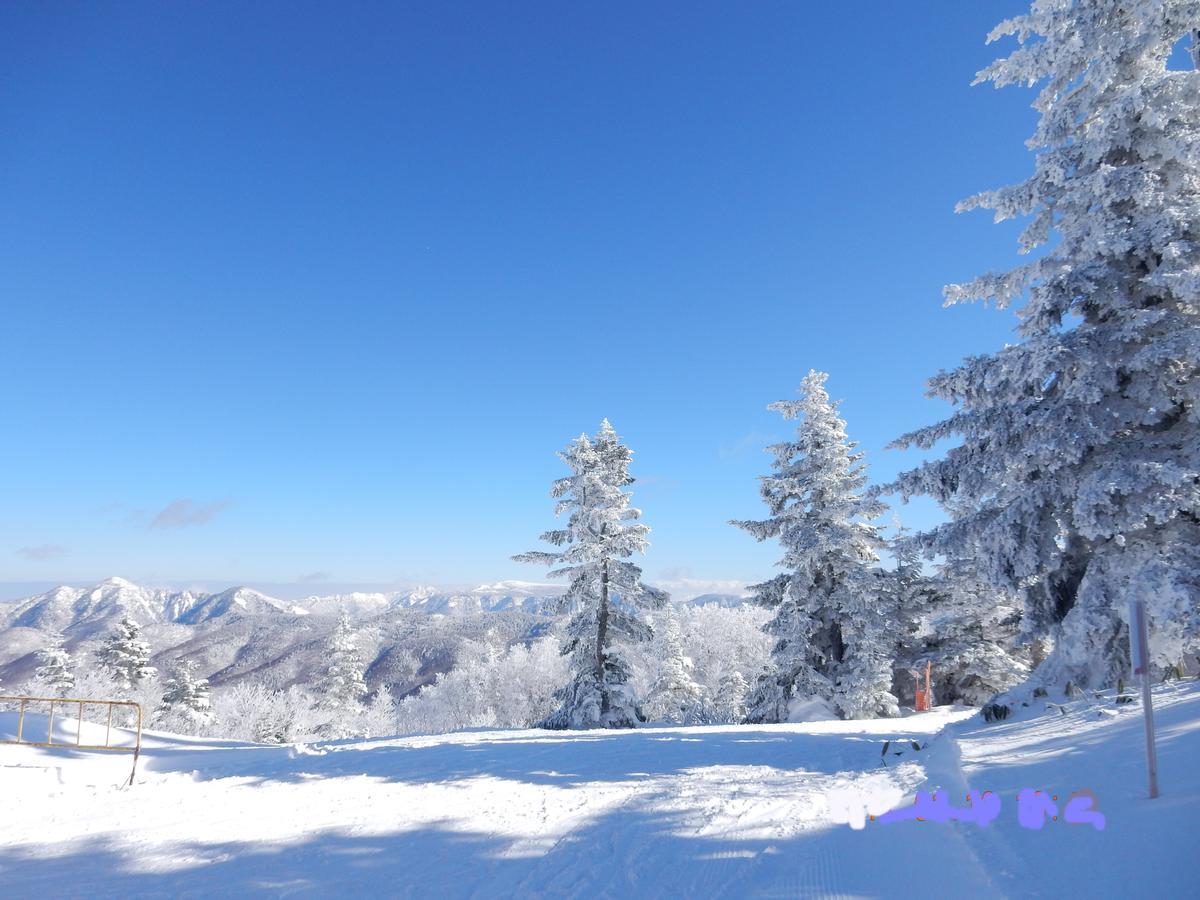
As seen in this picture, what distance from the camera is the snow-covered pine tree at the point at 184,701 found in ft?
141

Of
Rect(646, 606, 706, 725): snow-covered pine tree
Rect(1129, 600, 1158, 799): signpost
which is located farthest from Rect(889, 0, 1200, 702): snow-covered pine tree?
Rect(646, 606, 706, 725): snow-covered pine tree

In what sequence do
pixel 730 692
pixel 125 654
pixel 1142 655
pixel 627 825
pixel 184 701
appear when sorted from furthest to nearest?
1. pixel 125 654
2. pixel 184 701
3. pixel 730 692
4. pixel 627 825
5. pixel 1142 655

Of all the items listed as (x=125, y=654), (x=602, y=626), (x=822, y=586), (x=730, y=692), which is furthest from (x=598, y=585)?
(x=125, y=654)

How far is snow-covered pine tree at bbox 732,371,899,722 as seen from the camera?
19.0 metres

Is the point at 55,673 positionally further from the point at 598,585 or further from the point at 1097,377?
the point at 1097,377

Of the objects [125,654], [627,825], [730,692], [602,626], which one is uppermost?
[602,626]

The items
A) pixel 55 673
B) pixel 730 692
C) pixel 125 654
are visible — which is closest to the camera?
pixel 730 692

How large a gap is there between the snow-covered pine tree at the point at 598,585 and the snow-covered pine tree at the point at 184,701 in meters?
36.9

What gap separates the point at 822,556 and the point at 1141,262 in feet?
41.8

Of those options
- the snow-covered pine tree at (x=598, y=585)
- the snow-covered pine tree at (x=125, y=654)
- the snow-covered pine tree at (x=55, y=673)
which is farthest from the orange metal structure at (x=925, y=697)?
the snow-covered pine tree at (x=55, y=673)

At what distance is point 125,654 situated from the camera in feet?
143

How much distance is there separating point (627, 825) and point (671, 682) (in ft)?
103

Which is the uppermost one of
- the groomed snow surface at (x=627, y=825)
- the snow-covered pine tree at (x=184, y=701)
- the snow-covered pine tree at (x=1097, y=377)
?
the snow-covered pine tree at (x=1097, y=377)

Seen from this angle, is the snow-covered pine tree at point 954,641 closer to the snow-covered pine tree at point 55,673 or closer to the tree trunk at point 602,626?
the tree trunk at point 602,626
